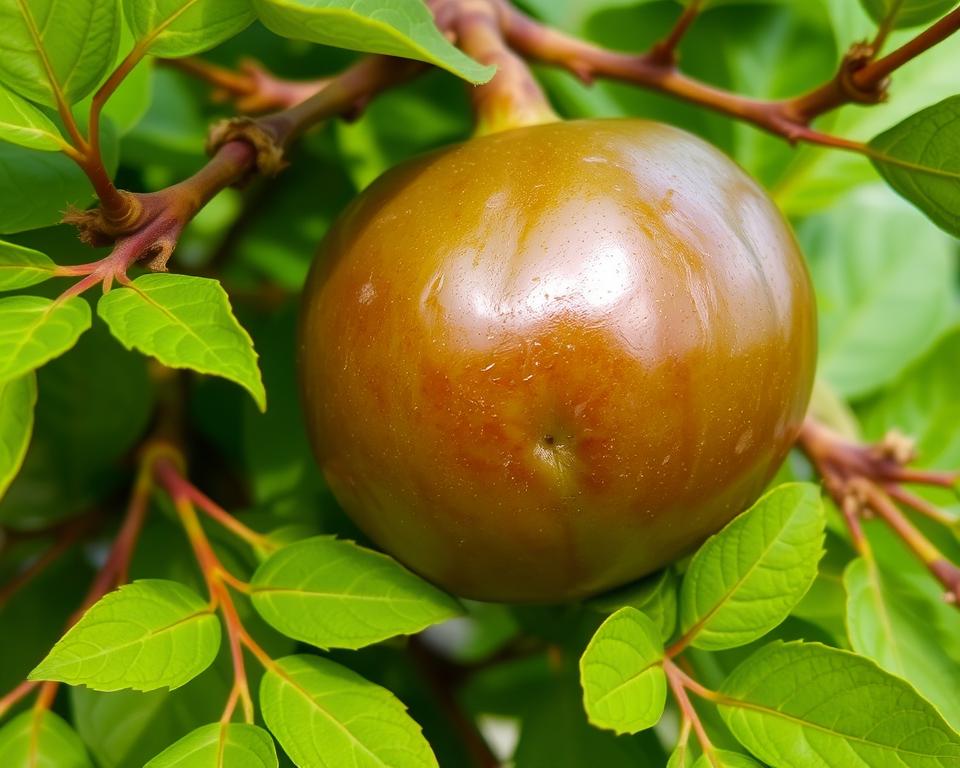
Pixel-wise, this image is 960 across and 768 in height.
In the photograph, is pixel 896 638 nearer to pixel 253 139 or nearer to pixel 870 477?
pixel 870 477

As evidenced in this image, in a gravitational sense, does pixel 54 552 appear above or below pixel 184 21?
below

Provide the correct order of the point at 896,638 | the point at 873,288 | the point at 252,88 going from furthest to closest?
1. the point at 873,288
2. the point at 252,88
3. the point at 896,638

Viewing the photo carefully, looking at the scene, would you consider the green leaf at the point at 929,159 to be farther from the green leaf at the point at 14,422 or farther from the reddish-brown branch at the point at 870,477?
the green leaf at the point at 14,422

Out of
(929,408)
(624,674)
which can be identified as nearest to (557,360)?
(624,674)

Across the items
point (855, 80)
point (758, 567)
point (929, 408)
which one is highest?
point (855, 80)

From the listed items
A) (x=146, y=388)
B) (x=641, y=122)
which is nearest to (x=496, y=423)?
(x=641, y=122)

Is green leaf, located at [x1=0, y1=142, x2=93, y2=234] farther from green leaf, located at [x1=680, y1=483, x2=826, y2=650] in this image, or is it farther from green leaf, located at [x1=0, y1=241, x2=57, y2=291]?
green leaf, located at [x1=680, y1=483, x2=826, y2=650]

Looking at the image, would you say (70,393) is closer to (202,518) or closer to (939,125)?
(202,518)
